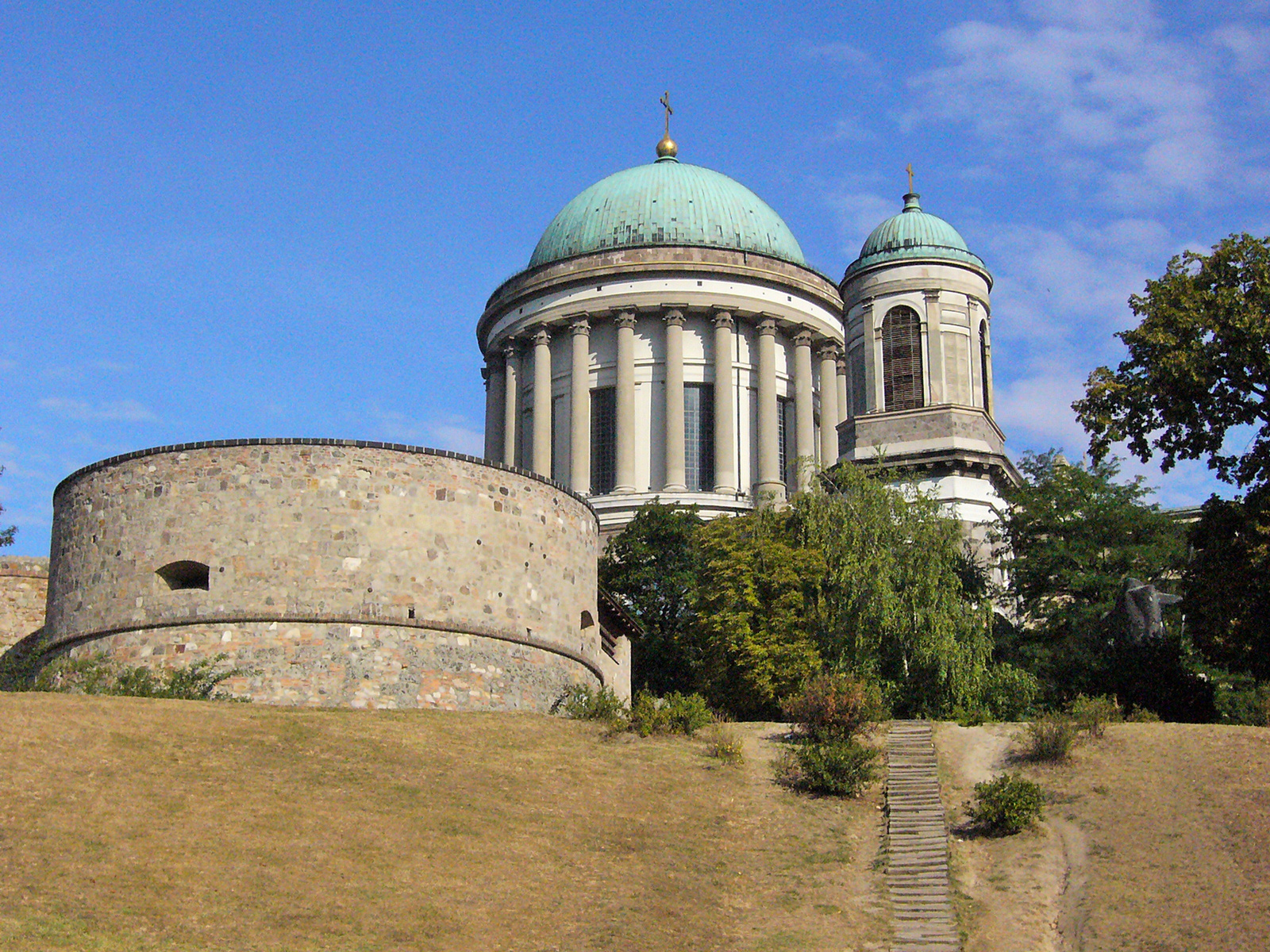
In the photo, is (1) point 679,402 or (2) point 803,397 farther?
(2) point 803,397

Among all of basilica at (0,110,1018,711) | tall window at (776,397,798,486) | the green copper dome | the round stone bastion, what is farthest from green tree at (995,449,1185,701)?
the green copper dome

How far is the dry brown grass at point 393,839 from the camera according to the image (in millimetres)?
20391

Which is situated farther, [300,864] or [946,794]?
[946,794]

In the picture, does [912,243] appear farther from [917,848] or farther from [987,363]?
[917,848]

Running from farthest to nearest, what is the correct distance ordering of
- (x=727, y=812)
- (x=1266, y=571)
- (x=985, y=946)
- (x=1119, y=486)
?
1. (x=1119, y=486)
2. (x=1266, y=571)
3. (x=727, y=812)
4. (x=985, y=946)

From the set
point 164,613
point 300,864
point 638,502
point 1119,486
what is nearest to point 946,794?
point 300,864

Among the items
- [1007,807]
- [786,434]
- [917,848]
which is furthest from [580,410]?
[917,848]

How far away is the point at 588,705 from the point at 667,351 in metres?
30.9

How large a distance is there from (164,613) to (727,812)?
42.2 ft

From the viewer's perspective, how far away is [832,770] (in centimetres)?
2827

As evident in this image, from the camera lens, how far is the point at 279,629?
1289 inches

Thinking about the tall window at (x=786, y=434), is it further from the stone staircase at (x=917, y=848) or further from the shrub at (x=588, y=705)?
the stone staircase at (x=917, y=848)

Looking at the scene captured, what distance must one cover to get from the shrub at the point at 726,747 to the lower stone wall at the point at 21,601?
19.1 meters

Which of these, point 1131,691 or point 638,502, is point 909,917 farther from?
point 638,502
